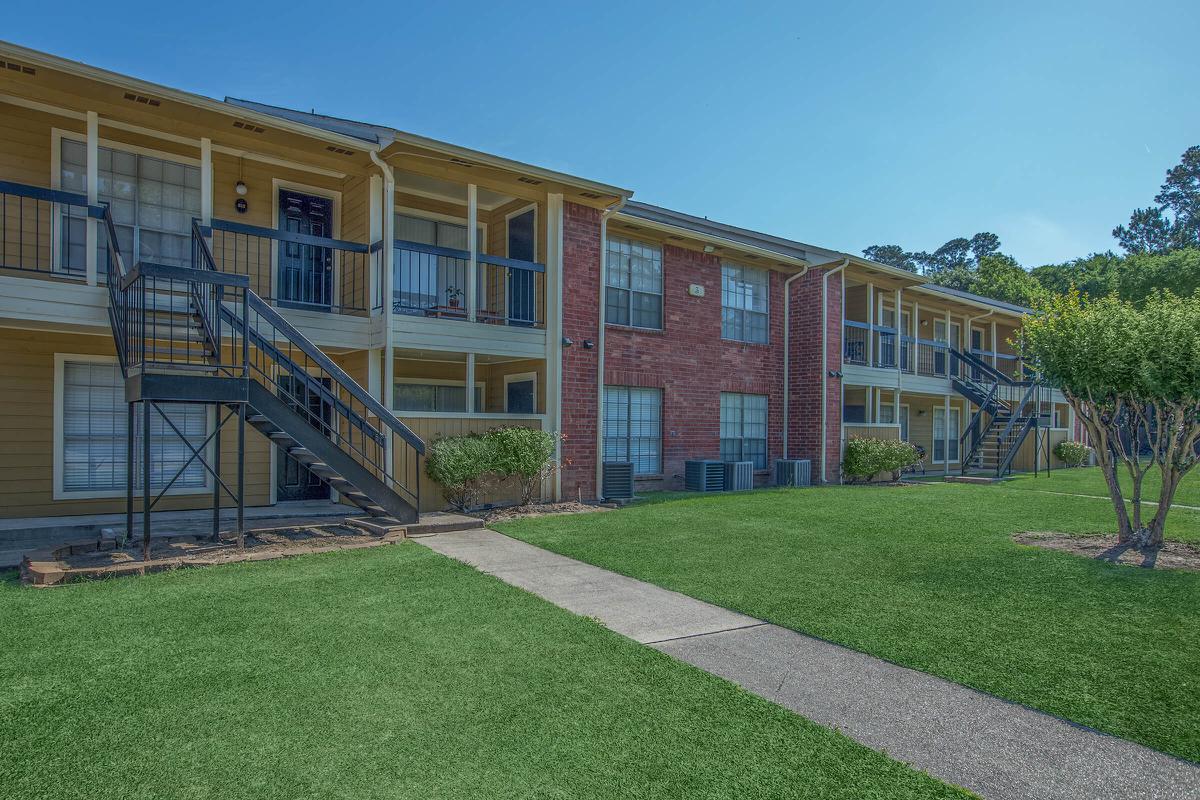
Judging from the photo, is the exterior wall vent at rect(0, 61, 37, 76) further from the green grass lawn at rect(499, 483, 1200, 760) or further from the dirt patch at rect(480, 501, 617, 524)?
the green grass lawn at rect(499, 483, 1200, 760)

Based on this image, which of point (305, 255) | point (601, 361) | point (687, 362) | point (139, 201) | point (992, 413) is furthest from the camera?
point (992, 413)

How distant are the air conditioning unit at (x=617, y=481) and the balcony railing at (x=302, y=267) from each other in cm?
489

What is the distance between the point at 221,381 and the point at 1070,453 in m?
25.4

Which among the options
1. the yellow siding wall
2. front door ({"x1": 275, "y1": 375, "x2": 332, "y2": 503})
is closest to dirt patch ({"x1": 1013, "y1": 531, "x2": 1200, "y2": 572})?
front door ({"x1": 275, "y1": 375, "x2": 332, "y2": 503})

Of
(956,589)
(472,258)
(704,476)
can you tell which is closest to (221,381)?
(472,258)

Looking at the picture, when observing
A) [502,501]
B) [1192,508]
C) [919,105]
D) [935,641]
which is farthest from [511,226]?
[1192,508]

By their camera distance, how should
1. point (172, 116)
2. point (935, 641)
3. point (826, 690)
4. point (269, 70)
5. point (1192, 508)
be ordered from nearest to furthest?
point (826, 690) → point (935, 641) → point (172, 116) → point (1192, 508) → point (269, 70)

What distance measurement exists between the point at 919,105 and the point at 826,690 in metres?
11.0

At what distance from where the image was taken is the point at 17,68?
7797 mm

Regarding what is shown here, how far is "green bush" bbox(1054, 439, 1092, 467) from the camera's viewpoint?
2338cm

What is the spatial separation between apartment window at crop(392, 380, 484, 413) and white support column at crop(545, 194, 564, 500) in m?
2.47

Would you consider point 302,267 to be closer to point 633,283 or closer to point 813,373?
point 633,283

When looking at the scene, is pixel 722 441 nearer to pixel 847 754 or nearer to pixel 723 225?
pixel 723 225

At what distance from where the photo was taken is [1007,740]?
3.41 metres
